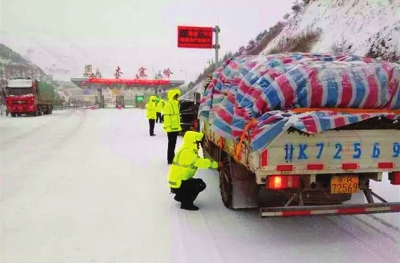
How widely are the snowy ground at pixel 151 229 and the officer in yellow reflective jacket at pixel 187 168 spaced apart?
24 cm

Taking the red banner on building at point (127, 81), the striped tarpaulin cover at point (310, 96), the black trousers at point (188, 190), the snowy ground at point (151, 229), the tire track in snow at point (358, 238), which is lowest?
the snowy ground at point (151, 229)

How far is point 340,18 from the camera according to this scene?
29.2 m

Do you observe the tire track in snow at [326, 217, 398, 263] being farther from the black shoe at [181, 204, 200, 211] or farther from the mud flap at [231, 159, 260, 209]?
the black shoe at [181, 204, 200, 211]

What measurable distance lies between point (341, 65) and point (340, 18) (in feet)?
89.8

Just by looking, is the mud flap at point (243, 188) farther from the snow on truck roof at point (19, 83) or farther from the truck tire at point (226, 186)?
the snow on truck roof at point (19, 83)

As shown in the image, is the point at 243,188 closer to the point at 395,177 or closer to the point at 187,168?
the point at 187,168

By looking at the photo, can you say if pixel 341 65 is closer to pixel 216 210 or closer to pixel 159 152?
pixel 216 210

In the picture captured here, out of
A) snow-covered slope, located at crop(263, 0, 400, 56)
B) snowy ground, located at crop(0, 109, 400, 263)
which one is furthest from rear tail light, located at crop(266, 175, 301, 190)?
snow-covered slope, located at crop(263, 0, 400, 56)

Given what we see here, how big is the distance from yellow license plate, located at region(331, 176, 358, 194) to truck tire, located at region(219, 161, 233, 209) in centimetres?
159

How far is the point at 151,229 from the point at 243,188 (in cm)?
131

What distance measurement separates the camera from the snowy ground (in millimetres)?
4141

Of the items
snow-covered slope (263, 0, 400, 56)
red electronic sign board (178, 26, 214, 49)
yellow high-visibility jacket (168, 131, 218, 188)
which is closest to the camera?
yellow high-visibility jacket (168, 131, 218, 188)

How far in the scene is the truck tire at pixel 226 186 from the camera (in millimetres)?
5559

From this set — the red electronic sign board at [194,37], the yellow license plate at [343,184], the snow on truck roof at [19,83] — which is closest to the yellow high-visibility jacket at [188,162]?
the yellow license plate at [343,184]
